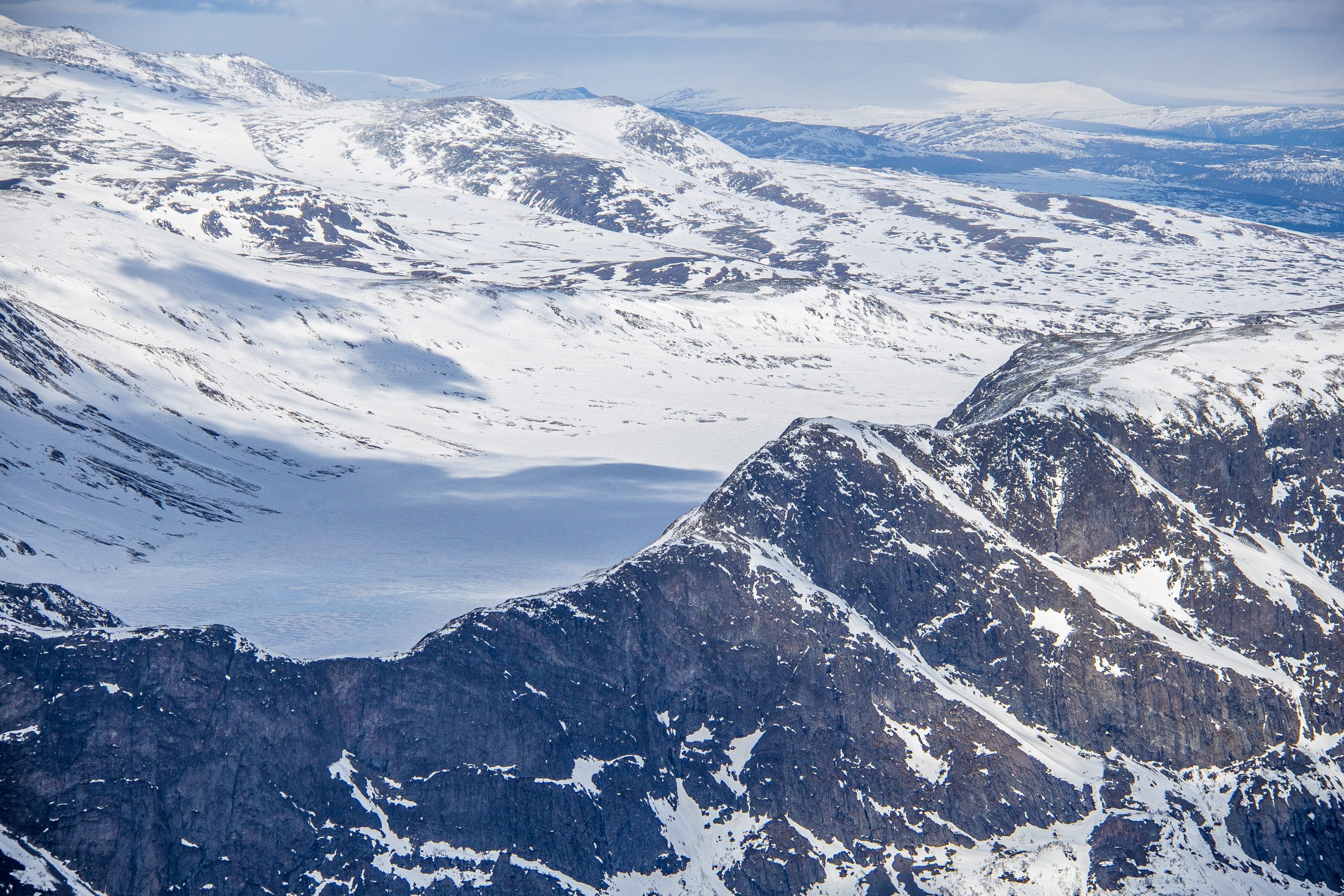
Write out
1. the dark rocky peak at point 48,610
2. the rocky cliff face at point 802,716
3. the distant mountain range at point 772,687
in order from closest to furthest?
the rocky cliff face at point 802,716 < the distant mountain range at point 772,687 < the dark rocky peak at point 48,610

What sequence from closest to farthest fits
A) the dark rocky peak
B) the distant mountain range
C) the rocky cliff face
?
the rocky cliff face, the distant mountain range, the dark rocky peak

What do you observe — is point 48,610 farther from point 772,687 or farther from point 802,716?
point 802,716

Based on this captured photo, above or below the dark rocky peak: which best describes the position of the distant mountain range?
below

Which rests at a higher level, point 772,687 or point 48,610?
point 48,610

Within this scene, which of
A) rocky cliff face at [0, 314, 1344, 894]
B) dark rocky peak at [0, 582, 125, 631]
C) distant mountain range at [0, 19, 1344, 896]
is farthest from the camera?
dark rocky peak at [0, 582, 125, 631]

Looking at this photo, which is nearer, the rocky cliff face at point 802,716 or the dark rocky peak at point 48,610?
the rocky cliff face at point 802,716

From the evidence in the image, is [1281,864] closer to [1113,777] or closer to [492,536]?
[1113,777]

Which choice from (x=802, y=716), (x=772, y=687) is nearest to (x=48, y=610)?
(x=772, y=687)

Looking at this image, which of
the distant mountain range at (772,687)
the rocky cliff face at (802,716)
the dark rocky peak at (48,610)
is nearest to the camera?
the rocky cliff face at (802,716)

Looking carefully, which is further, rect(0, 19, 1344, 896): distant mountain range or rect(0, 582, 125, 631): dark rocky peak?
rect(0, 582, 125, 631): dark rocky peak
